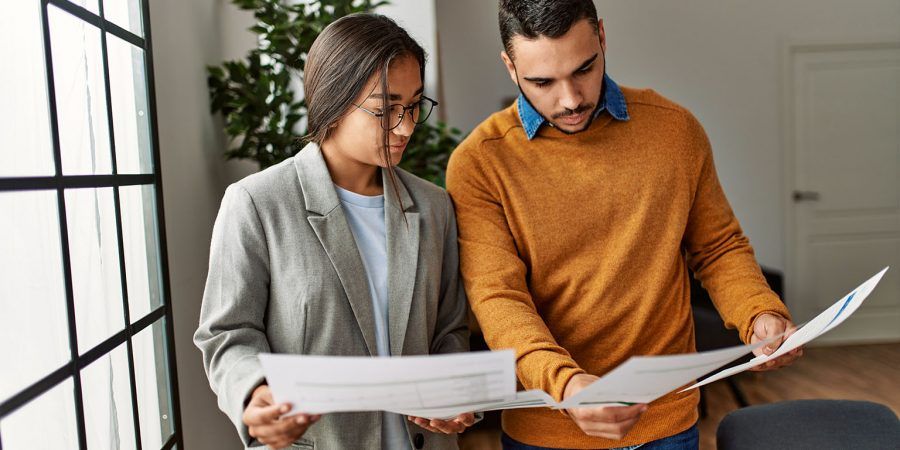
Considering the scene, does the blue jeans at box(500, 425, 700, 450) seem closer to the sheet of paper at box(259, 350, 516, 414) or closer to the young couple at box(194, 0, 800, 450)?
the young couple at box(194, 0, 800, 450)

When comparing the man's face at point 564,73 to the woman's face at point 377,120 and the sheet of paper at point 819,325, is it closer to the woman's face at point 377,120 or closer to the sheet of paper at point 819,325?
the woman's face at point 377,120

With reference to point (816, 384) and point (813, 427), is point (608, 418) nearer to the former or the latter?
point (813, 427)

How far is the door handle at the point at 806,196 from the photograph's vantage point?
598 cm

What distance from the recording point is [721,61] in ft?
19.7

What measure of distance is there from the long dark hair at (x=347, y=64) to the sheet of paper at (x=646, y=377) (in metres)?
0.51

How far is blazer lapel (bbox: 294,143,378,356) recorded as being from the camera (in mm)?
1269

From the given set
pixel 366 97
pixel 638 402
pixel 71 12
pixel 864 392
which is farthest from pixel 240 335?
pixel 864 392

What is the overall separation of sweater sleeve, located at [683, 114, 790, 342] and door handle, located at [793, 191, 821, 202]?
16.0 feet

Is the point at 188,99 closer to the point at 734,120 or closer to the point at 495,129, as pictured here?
the point at 495,129

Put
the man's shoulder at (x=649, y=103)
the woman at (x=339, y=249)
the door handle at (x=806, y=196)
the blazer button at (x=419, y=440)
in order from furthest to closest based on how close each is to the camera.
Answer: the door handle at (x=806, y=196) → the man's shoulder at (x=649, y=103) → the blazer button at (x=419, y=440) → the woman at (x=339, y=249)

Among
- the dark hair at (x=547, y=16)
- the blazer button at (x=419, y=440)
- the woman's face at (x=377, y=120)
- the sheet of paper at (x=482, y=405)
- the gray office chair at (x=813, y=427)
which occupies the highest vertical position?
the dark hair at (x=547, y=16)

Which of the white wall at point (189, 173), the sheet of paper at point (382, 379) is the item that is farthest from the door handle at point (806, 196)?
the sheet of paper at point (382, 379)

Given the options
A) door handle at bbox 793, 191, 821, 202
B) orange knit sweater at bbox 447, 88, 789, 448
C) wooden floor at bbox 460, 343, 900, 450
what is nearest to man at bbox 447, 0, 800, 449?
orange knit sweater at bbox 447, 88, 789, 448

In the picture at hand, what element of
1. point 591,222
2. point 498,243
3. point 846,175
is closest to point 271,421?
point 498,243
